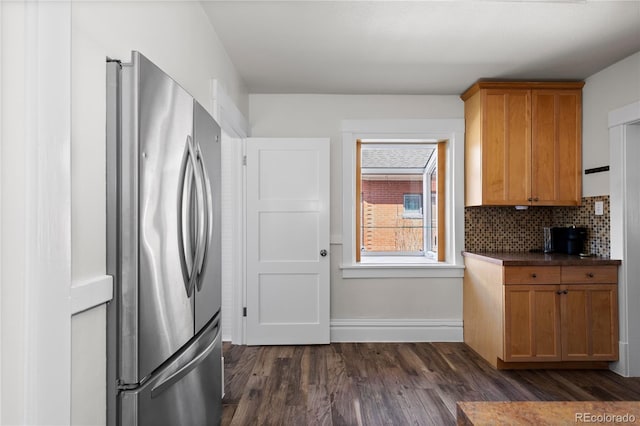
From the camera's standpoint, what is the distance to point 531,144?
332 centimetres

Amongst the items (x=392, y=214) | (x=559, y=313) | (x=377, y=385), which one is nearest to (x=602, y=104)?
(x=559, y=313)

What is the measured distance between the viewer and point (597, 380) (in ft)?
9.27

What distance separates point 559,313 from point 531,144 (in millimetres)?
1431

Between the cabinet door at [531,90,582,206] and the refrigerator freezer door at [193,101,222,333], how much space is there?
2783mm

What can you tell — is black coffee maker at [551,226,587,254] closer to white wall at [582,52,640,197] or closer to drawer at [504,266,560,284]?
white wall at [582,52,640,197]

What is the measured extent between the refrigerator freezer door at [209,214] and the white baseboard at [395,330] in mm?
2041

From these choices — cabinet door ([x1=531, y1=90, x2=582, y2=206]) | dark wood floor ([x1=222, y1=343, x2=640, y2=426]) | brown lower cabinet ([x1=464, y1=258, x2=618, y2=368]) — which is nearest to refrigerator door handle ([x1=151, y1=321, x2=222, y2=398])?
dark wood floor ([x1=222, y1=343, x2=640, y2=426])

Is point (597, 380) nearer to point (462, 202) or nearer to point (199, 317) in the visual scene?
point (462, 202)

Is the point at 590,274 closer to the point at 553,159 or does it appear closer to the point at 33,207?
the point at 553,159

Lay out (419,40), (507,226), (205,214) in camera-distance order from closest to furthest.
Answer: (205,214)
(419,40)
(507,226)

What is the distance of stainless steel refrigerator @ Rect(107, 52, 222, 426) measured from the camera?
3.85 ft

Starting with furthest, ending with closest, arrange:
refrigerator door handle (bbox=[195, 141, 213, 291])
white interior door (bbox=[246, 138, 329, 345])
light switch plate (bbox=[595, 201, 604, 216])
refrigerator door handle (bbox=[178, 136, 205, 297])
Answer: white interior door (bbox=[246, 138, 329, 345]) → light switch plate (bbox=[595, 201, 604, 216]) → refrigerator door handle (bbox=[195, 141, 213, 291]) → refrigerator door handle (bbox=[178, 136, 205, 297])

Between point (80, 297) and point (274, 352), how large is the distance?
2.59 metres

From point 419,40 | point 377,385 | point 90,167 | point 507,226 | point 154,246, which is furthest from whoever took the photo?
point 507,226
